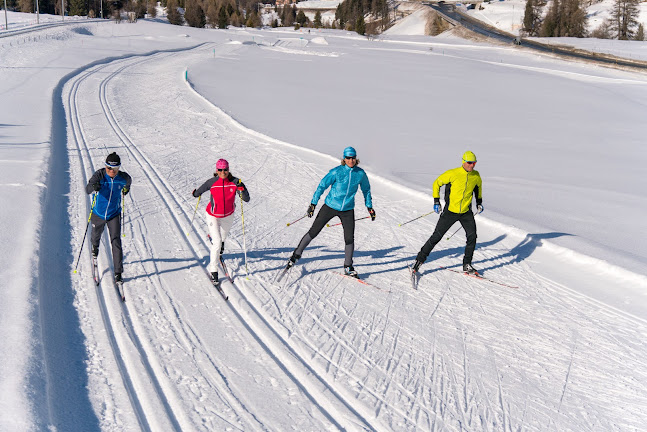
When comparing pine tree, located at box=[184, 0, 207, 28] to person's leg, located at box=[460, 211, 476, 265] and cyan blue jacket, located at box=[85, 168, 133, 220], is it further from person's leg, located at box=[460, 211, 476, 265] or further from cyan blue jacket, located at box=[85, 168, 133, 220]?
person's leg, located at box=[460, 211, 476, 265]

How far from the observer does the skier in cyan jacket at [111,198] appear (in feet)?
22.4

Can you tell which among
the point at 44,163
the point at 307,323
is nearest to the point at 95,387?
the point at 307,323

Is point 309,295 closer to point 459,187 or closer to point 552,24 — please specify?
point 459,187

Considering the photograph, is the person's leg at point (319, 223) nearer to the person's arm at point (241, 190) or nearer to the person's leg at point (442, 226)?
the person's arm at point (241, 190)

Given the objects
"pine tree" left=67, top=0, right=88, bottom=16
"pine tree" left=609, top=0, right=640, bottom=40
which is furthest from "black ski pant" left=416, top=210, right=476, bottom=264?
"pine tree" left=67, top=0, right=88, bottom=16

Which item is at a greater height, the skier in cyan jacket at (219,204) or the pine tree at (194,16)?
the pine tree at (194,16)

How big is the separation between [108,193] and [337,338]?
3.50m

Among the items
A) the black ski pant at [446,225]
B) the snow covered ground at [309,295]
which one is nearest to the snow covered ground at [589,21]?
the snow covered ground at [309,295]

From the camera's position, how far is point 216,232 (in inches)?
284

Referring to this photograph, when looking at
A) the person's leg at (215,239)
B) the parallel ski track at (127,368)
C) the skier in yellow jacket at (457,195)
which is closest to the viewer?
the parallel ski track at (127,368)

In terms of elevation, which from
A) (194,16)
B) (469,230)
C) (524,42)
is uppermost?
(194,16)

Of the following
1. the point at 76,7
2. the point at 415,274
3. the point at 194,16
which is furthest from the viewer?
the point at 194,16

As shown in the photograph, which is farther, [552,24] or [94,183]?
[552,24]

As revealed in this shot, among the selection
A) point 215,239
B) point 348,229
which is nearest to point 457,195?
point 348,229
